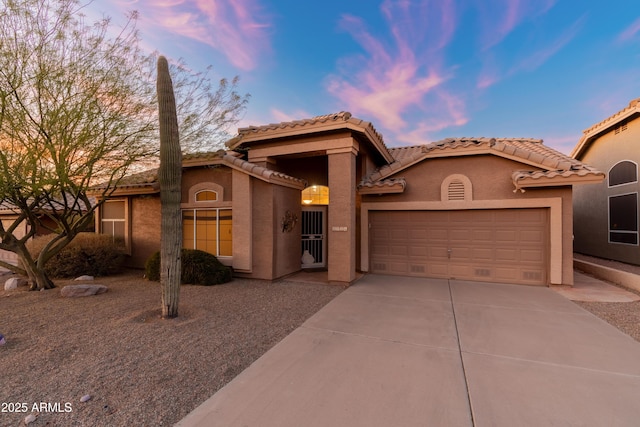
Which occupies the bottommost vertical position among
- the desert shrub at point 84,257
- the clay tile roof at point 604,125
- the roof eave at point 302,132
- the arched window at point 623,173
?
the desert shrub at point 84,257

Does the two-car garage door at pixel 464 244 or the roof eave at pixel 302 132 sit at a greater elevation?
the roof eave at pixel 302 132

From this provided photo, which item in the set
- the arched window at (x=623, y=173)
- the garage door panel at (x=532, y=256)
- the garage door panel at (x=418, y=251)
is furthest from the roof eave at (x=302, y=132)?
the arched window at (x=623, y=173)

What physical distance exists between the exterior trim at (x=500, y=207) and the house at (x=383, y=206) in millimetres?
33

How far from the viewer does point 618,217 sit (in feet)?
36.4

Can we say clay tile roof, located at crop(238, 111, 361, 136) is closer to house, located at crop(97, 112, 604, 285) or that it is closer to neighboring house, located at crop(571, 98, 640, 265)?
house, located at crop(97, 112, 604, 285)

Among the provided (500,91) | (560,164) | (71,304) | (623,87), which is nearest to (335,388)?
(71,304)

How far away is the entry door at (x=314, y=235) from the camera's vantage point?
1037cm

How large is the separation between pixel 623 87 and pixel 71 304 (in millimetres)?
19603

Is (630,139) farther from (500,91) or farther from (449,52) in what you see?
(449,52)

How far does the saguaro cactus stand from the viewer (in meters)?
5.07

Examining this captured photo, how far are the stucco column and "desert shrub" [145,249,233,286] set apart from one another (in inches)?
132

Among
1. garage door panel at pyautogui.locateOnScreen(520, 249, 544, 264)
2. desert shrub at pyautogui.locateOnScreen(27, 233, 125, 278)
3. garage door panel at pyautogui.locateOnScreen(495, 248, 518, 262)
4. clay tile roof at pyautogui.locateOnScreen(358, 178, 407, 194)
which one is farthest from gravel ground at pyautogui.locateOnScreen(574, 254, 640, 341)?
desert shrub at pyautogui.locateOnScreen(27, 233, 125, 278)

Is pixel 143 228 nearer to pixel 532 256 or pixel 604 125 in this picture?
pixel 532 256

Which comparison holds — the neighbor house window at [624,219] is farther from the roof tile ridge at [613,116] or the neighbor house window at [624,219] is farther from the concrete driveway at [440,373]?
the concrete driveway at [440,373]
